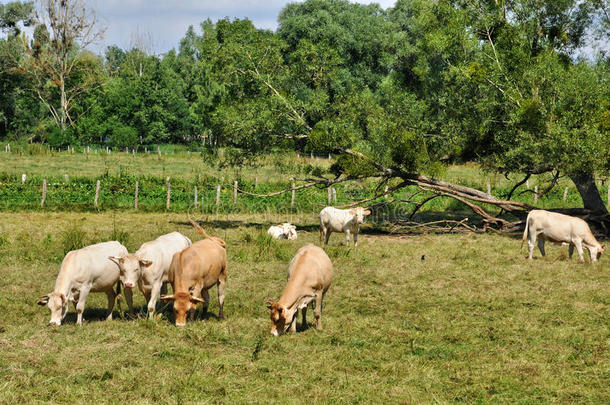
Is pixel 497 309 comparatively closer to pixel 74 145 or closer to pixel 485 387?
pixel 485 387

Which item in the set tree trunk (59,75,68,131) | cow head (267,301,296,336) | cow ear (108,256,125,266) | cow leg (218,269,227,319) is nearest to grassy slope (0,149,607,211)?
cow leg (218,269,227,319)

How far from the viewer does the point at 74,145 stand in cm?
5956

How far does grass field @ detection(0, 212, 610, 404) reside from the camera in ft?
25.5

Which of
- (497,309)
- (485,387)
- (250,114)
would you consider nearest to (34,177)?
(250,114)

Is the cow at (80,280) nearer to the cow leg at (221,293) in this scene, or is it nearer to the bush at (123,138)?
the cow leg at (221,293)

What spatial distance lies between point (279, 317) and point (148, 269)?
2762 millimetres

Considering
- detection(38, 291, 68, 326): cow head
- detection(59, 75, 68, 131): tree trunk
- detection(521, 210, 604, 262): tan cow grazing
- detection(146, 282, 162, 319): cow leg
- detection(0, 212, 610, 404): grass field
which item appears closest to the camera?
detection(0, 212, 610, 404): grass field

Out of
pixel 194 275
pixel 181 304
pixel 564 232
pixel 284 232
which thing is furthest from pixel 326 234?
pixel 181 304

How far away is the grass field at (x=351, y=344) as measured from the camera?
778 cm

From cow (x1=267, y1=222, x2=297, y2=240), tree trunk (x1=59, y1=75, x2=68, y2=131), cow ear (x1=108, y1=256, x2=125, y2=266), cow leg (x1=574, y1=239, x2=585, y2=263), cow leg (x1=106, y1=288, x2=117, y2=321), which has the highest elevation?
tree trunk (x1=59, y1=75, x2=68, y2=131)

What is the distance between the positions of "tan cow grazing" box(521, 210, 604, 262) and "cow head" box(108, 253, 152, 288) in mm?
11751

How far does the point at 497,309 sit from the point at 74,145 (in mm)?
54549

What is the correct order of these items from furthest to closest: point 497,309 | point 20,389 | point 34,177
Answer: point 34,177 → point 497,309 → point 20,389

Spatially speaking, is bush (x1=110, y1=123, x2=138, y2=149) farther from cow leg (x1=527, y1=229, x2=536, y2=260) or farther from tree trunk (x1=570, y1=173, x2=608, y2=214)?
cow leg (x1=527, y1=229, x2=536, y2=260)
